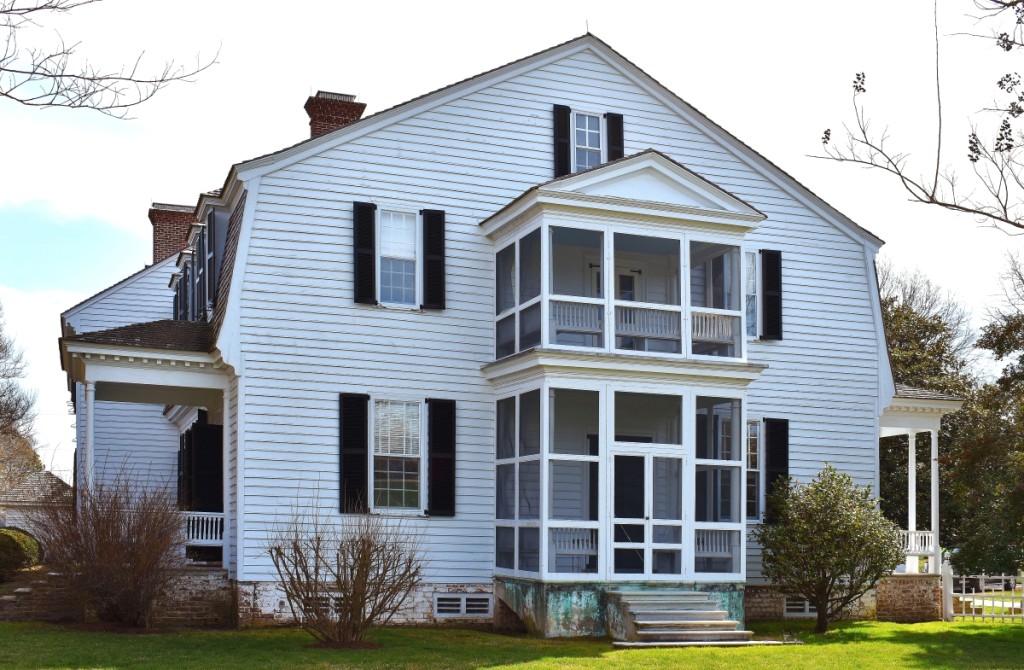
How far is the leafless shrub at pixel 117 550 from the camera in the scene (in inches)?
641

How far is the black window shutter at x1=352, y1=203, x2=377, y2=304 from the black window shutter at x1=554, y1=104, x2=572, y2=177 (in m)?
3.50

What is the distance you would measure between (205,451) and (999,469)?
13.9 meters

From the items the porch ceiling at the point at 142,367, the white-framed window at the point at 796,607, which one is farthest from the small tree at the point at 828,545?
the porch ceiling at the point at 142,367

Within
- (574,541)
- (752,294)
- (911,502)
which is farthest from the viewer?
(911,502)

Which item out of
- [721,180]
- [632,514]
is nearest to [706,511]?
[632,514]

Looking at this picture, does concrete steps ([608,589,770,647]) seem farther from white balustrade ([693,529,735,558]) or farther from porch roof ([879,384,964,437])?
porch roof ([879,384,964,437])

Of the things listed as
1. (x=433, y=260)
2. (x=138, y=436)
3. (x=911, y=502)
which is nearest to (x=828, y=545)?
(x=911, y=502)

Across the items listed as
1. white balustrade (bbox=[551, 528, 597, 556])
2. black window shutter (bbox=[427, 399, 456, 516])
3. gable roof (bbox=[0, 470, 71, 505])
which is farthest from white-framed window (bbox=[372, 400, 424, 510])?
gable roof (bbox=[0, 470, 71, 505])

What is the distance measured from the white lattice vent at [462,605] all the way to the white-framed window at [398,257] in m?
4.69

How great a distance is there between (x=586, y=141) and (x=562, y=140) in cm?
51

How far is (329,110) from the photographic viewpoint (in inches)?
856

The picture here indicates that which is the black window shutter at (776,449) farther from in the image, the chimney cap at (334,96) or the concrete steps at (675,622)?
the chimney cap at (334,96)

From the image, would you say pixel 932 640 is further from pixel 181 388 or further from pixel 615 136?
pixel 181 388

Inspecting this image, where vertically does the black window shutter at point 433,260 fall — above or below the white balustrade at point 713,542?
above
